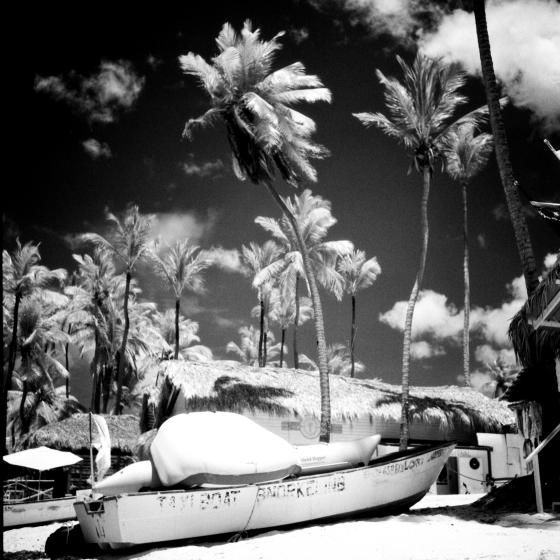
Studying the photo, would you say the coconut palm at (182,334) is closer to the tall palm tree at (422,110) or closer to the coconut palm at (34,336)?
the coconut palm at (34,336)

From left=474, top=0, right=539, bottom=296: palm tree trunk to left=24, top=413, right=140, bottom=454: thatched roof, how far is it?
1594 centimetres

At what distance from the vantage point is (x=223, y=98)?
16.7 m

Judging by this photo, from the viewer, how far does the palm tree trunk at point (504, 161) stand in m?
9.79

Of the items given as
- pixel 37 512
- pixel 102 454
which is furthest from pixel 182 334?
pixel 102 454

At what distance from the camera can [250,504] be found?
25.7 ft

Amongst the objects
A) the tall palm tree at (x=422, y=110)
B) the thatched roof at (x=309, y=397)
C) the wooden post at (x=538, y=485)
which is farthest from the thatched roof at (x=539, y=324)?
the thatched roof at (x=309, y=397)

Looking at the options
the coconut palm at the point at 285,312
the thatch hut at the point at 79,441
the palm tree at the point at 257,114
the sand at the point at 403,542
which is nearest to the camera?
the sand at the point at 403,542

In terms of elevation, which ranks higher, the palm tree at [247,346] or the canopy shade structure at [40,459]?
the palm tree at [247,346]

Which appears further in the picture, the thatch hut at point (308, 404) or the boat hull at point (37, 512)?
the thatch hut at point (308, 404)

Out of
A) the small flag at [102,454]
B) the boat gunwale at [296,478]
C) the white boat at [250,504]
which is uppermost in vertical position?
the small flag at [102,454]

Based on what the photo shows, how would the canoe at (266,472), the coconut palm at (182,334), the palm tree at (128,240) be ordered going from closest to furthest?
the canoe at (266,472) → the palm tree at (128,240) → the coconut palm at (182,334)

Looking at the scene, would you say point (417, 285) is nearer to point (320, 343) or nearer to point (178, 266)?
point (320, 343)

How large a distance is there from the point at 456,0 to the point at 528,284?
6.97 metres

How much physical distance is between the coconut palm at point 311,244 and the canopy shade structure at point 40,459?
476 inches
